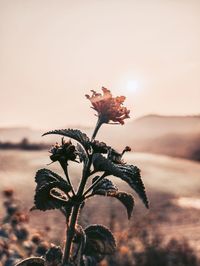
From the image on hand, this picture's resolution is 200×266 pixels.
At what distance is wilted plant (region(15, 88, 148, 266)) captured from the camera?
1396 mm

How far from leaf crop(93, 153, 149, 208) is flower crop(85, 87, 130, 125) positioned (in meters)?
0.14

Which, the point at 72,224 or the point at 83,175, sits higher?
the point at 83,175

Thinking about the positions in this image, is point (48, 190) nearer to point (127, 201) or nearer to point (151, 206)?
point (127, 201)

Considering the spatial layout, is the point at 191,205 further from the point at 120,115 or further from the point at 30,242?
the point at 120,115

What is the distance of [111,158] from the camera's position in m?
1.42

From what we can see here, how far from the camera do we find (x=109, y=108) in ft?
4.91

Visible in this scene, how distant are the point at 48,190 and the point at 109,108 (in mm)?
276

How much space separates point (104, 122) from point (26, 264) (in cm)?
45

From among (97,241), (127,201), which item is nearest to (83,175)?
(127,201)

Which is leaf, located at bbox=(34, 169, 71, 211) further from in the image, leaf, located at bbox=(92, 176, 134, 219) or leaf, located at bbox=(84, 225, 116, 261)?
leaf, located at bbox=(84, 225, 116, 261)

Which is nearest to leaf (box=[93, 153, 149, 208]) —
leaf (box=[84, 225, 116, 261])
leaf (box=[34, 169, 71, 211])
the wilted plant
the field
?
the wilted plant

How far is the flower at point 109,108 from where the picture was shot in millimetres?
1490

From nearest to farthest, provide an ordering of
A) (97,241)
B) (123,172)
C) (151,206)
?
(123,172) → (97,241) → (151,206)

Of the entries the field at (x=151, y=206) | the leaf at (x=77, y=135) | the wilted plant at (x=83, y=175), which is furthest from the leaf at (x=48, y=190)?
the field at (x=151, y=206)
